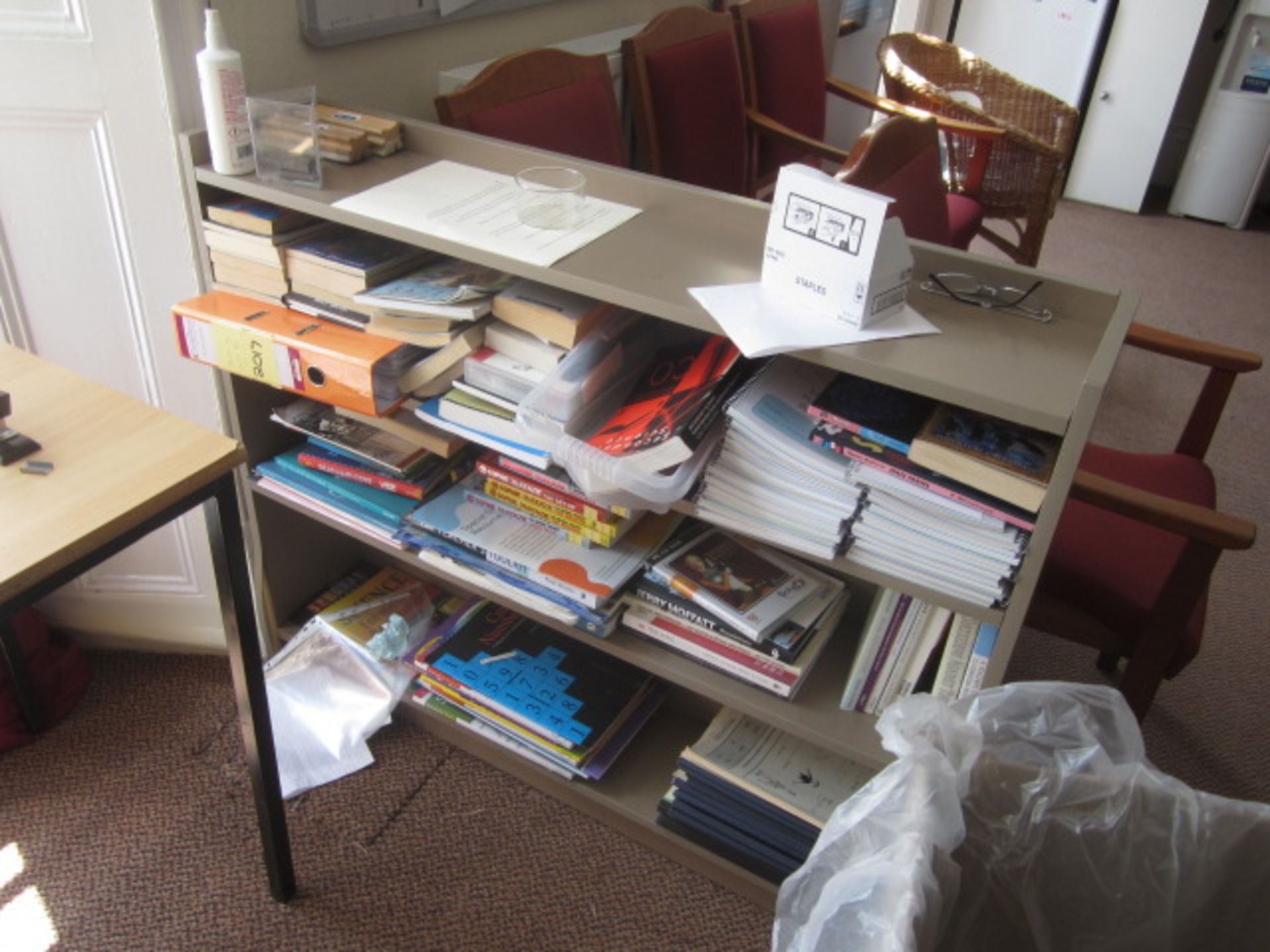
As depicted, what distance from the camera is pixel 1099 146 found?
14.5 feet

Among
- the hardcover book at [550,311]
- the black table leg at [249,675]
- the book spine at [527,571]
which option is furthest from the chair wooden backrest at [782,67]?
the black table leg at [249,675]

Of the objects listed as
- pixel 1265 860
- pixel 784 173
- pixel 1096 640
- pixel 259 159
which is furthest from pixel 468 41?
pixel 1265 860

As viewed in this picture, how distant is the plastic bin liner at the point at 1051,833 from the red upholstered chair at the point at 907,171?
96 centimetres

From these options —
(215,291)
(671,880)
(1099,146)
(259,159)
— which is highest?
(259,159)

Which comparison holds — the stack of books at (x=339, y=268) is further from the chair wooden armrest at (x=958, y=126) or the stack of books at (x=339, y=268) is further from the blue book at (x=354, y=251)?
the chair wooden armrest at (x=958, y=126)

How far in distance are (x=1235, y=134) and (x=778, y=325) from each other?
4048mm

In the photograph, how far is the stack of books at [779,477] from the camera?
118 cm

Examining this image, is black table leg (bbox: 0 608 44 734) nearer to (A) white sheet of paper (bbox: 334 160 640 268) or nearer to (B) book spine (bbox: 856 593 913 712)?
(A) white sheet of paper (bbox: 334 160 640 268)

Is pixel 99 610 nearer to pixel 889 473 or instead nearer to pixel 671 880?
pixel 671 880

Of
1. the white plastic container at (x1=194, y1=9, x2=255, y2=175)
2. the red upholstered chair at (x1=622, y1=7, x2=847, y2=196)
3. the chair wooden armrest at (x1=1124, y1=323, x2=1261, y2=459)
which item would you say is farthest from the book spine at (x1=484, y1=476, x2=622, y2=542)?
the red upholstered chair at (x1=622, y1=7, x2=847, y2=196)

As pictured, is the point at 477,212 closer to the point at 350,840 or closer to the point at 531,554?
the point at 531,554

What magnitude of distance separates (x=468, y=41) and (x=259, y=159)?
75 cm

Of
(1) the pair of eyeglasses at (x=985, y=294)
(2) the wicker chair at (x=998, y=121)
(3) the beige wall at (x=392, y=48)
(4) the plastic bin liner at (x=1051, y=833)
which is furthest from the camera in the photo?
(2) the wicker chair at (x=998, y=121)

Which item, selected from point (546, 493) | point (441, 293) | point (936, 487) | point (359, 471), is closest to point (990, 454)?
point (936, 487)
